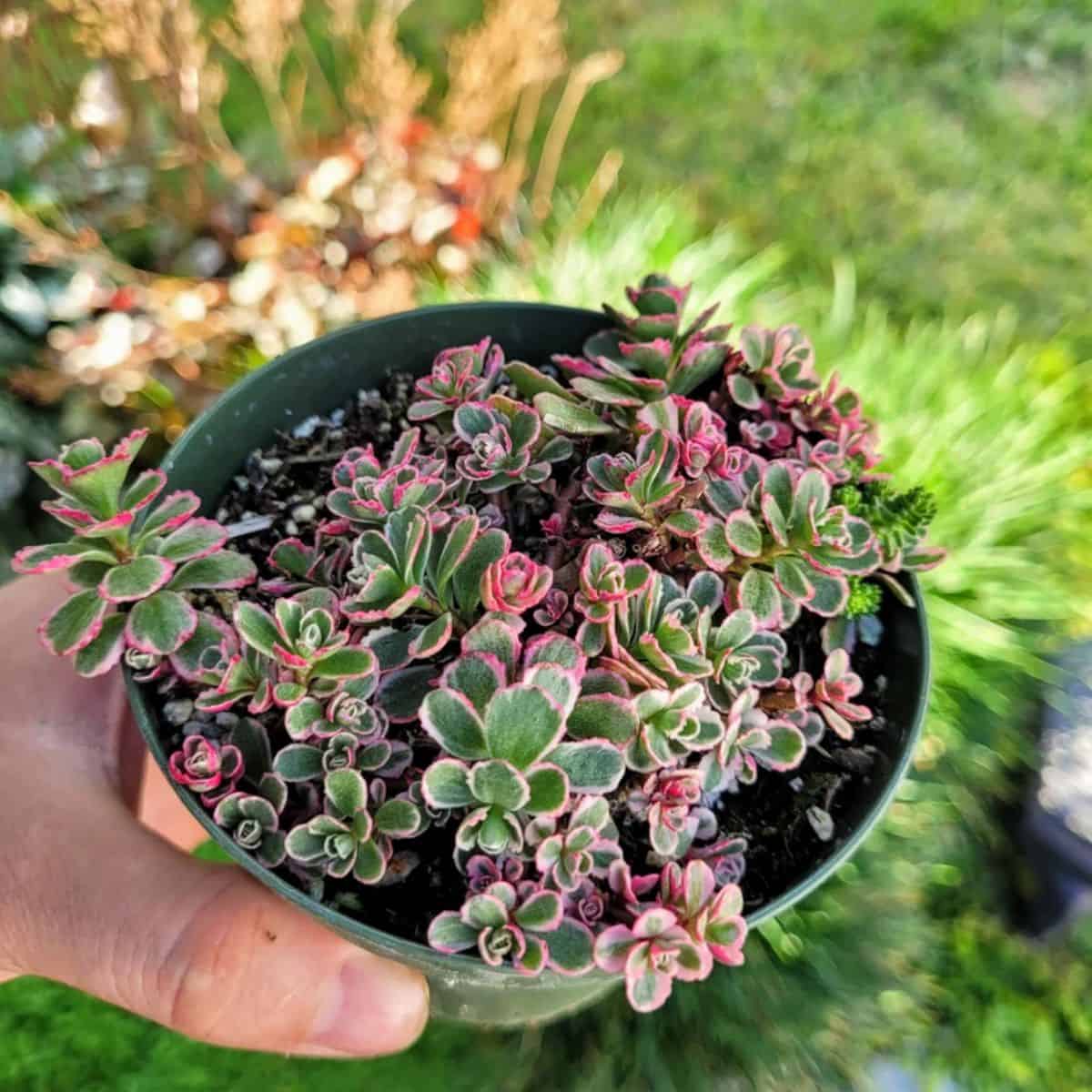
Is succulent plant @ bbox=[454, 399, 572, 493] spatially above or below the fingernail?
above

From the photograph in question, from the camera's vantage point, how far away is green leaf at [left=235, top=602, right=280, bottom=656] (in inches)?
26.5

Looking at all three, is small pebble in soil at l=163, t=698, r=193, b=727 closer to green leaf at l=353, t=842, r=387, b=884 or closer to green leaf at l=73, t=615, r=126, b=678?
green leaf at l=73, t=615, r=126, b=678

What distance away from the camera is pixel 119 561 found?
71 centimetres

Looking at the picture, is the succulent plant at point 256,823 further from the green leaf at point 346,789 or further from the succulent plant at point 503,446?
the succulent plant at point 503,446

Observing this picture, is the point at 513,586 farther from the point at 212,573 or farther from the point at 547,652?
the point at 212,573

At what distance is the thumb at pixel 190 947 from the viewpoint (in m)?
0.81

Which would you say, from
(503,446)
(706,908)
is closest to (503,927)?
(706,908)

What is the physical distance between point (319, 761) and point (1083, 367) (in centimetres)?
188

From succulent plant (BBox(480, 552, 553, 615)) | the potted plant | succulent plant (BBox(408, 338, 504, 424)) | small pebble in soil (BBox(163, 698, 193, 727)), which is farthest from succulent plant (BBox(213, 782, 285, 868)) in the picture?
succulent plant (BBox(408, 338, 504, 424))

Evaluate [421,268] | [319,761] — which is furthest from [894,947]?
[421,268]

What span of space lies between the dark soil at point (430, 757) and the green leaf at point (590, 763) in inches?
4.6

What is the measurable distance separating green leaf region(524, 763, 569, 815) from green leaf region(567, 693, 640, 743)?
0.05 meters

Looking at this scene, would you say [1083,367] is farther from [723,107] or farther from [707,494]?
[707,494]

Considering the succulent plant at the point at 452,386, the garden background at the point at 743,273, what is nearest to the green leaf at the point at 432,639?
the succulent plant at the point at 452,386
